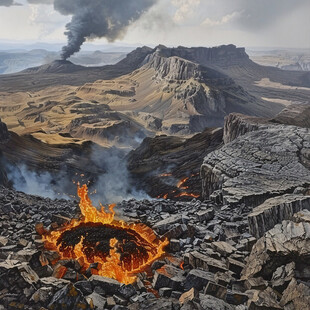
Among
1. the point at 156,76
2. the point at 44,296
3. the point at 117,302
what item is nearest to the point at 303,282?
the point at 117,302

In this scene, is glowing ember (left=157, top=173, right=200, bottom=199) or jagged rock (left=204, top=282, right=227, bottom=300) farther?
glowing ember (left=157, top=173, right=200, bottom=199)

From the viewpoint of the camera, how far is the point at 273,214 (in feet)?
32.6

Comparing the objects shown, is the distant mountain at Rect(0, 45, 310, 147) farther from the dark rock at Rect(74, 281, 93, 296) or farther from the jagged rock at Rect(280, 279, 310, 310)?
the jagged rock at Rect(280, 279, 310, 310)

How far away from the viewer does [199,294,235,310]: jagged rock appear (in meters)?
6.63

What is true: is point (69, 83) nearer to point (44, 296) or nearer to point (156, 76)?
point (156, 76)

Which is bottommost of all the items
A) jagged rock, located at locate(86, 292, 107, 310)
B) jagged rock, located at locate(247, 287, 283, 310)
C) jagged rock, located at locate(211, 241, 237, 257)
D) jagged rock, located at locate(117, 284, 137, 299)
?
jagged rock, located at locate(117, 284, 137, 299)

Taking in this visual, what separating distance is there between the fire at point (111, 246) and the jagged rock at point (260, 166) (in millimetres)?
3758

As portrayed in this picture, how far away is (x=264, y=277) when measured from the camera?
7.71 m

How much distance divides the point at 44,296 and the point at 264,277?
5.17m

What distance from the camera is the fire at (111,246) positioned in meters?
9.60

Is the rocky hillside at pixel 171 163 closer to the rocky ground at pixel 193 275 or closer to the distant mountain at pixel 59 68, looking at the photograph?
the rocky ground at pixel 193 275

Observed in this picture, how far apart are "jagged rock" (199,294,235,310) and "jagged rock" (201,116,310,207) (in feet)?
19.7

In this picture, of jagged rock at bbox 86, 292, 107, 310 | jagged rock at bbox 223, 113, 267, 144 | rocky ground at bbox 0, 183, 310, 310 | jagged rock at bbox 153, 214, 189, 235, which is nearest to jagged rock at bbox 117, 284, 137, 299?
rocky ground at bbox 0, 183, 310, 310

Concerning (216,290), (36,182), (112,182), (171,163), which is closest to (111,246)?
Result: (216,290)
